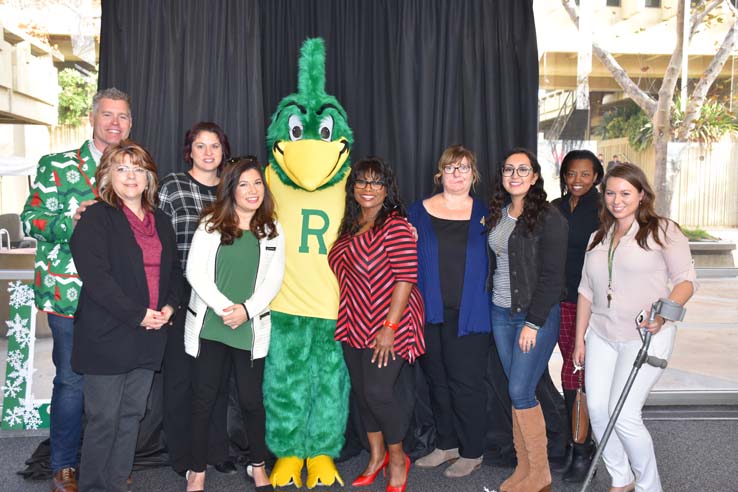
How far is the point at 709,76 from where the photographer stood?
12.4ft

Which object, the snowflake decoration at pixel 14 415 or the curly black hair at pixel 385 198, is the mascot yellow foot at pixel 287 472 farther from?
the snowflake decoration at pixel 14 415

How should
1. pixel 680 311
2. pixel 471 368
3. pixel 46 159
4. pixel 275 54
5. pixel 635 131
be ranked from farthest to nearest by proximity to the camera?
pixel 635 131 < pixel 275 54 < pixel 471 368 < pixel 46 159 < pixel 680 311

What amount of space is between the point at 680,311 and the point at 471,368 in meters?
0.94

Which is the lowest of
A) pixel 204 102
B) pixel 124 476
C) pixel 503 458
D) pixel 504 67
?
pixel 503 458

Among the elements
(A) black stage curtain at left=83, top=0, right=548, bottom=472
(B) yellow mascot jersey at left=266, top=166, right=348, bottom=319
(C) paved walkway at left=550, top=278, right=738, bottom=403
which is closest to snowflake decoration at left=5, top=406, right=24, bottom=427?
(A) black stage curtain at left=83, top=0, right=548, bottom=472

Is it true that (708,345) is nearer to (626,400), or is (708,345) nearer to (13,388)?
(626,400)

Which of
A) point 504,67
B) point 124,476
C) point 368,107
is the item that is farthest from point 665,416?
point 124,476

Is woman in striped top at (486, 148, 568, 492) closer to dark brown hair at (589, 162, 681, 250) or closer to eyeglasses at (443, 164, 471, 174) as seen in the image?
eyeglasses at (443, 164, 471, 174)

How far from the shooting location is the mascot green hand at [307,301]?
2.57 m

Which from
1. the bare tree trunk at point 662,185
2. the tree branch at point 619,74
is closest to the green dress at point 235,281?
the tree branch at point 619,74

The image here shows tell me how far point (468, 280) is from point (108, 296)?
54.3 inches

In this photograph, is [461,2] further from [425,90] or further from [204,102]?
[204,102]

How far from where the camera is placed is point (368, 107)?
3.11 metres

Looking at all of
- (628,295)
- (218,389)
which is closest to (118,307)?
(218,389)
